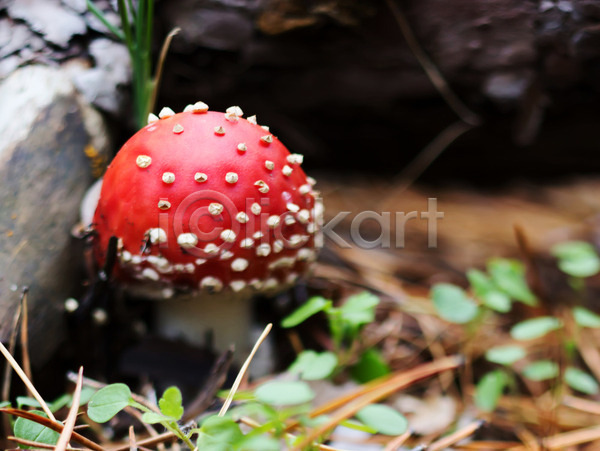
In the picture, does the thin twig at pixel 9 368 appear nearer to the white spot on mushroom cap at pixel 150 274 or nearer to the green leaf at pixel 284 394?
the white spot on mushroom cap at pixel 150 274

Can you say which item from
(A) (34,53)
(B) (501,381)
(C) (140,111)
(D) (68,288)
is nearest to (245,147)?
(C) (140,111)

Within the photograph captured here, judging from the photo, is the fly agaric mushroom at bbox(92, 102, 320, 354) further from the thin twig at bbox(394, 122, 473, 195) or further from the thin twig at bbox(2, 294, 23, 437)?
the thin twig at bbox(394, 122, 473, 195)

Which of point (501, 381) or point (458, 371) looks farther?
point (458, 371)

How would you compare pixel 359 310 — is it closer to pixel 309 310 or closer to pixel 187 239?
pixel 309 310

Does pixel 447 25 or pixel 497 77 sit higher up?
pixel 447 25

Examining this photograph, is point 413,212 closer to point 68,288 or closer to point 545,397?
point 545,397

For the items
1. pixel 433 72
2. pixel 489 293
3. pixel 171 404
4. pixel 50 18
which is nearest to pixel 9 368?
pixel 171 404

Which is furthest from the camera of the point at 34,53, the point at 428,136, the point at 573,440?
the point at 428,136
